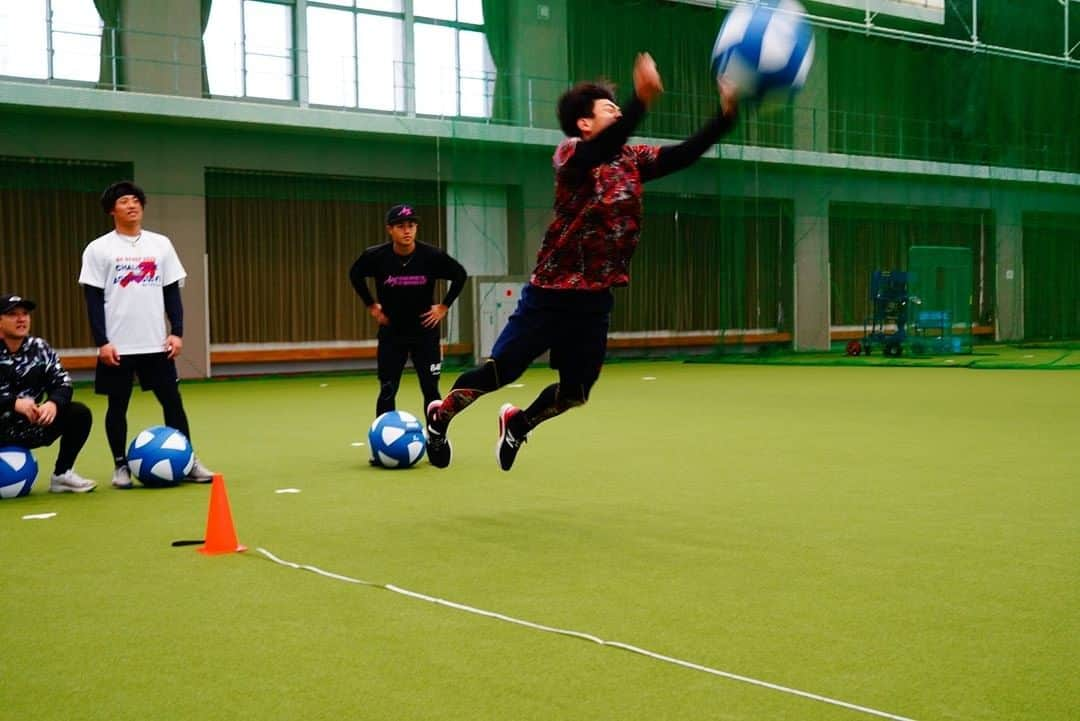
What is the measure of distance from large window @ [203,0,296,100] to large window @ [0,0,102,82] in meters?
1.82

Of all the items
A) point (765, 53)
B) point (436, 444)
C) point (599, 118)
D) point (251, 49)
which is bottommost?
point (436, 444)

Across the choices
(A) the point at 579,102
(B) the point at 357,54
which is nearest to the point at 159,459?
(A) the point at 579,102

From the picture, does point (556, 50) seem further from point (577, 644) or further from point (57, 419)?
point (577, 644)

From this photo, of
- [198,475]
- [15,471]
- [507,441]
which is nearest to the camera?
[507,441]

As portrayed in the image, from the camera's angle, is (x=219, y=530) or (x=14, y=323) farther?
(x=14, y=323)

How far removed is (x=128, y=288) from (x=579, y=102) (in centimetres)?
329

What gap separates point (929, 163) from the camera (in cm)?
2525

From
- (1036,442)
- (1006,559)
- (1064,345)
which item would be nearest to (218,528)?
(1006,559)

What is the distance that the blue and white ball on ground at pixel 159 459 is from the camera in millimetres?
7465

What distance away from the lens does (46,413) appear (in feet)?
22.8

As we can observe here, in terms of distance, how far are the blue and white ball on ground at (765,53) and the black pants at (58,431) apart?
4233 mm

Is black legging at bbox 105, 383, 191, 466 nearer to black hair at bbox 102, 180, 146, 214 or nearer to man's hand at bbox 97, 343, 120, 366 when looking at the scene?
man's hand at bbox 97, 343, 120, 366

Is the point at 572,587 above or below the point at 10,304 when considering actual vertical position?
below

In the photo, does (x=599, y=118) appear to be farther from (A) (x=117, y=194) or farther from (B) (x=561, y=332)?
(A) (x=117, y=194)
